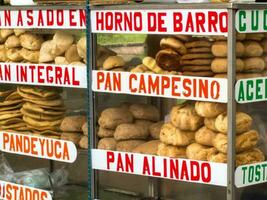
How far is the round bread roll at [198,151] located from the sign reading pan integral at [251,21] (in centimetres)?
67

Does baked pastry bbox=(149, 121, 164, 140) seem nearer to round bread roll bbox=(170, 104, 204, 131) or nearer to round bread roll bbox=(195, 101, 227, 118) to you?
round bread roll bbox=(170, 104, 204, 131)

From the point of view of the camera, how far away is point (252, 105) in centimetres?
386

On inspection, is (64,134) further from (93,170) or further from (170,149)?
(170,149)

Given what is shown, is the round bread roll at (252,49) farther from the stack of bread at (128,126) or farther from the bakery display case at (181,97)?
the stack of bread at (128,126)

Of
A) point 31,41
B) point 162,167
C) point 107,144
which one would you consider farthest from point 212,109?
point 31,41

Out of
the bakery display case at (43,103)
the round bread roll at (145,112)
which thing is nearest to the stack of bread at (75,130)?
the bakery display case at (43,103)

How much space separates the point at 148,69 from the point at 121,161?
564 millimetres

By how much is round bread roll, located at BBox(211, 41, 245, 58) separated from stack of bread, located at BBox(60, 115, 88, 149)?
1.08 meters

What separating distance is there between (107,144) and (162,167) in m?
0.44

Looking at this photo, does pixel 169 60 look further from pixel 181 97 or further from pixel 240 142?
pixel 240 142

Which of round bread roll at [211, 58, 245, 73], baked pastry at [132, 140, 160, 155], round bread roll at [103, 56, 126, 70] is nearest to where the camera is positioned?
round bread roll at [211, 58, 245, 73]

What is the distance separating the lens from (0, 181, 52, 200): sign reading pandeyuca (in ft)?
15.0

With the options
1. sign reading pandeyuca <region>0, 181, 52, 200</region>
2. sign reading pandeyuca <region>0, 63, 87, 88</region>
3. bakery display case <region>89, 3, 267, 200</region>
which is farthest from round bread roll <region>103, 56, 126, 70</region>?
sign reading pandeyuca <region>0, 181, 52, 200</region>

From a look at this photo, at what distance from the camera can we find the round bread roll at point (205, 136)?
3.81 metres
